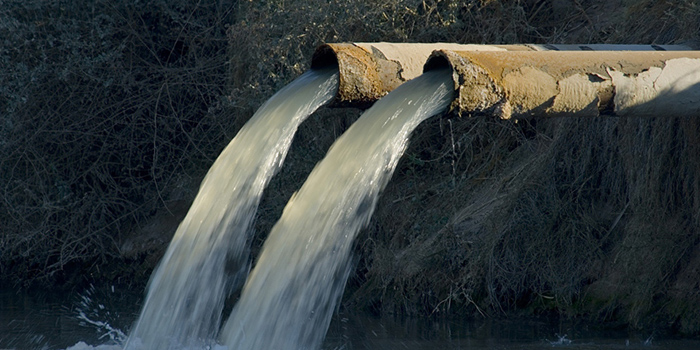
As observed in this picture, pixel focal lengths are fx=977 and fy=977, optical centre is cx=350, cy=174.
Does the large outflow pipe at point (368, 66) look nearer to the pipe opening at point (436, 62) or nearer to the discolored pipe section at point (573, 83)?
the pipe opening at point (436, 62)

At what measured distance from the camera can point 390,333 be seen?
24.9ft

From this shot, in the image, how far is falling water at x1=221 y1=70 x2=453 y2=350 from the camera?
5.16m

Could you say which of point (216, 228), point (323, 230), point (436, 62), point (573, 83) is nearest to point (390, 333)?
point (216, 228)

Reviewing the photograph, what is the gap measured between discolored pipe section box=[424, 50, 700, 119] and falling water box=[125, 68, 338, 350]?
48.3 inches

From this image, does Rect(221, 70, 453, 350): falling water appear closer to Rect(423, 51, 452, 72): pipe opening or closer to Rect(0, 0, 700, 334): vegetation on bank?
Rect(423, 51, 452, 72): pipe opening

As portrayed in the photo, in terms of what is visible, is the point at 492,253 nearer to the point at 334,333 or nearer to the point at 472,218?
the point at 472,218

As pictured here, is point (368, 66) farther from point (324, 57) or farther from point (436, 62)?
point (436, 62)

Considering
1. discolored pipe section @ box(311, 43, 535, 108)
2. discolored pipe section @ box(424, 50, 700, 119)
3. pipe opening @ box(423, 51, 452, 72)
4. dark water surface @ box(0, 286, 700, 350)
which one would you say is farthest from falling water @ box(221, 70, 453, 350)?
dark water surface @ box(0, 286, 700, 350)

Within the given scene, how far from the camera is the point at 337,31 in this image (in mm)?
9125

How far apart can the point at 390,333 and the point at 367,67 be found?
2627 mm

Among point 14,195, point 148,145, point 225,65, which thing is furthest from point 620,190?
point 14,195

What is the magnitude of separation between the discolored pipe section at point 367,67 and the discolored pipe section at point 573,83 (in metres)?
0.67


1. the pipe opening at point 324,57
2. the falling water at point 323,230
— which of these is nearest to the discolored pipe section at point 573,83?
the falling water at point 323,230

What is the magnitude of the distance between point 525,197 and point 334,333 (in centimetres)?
193
